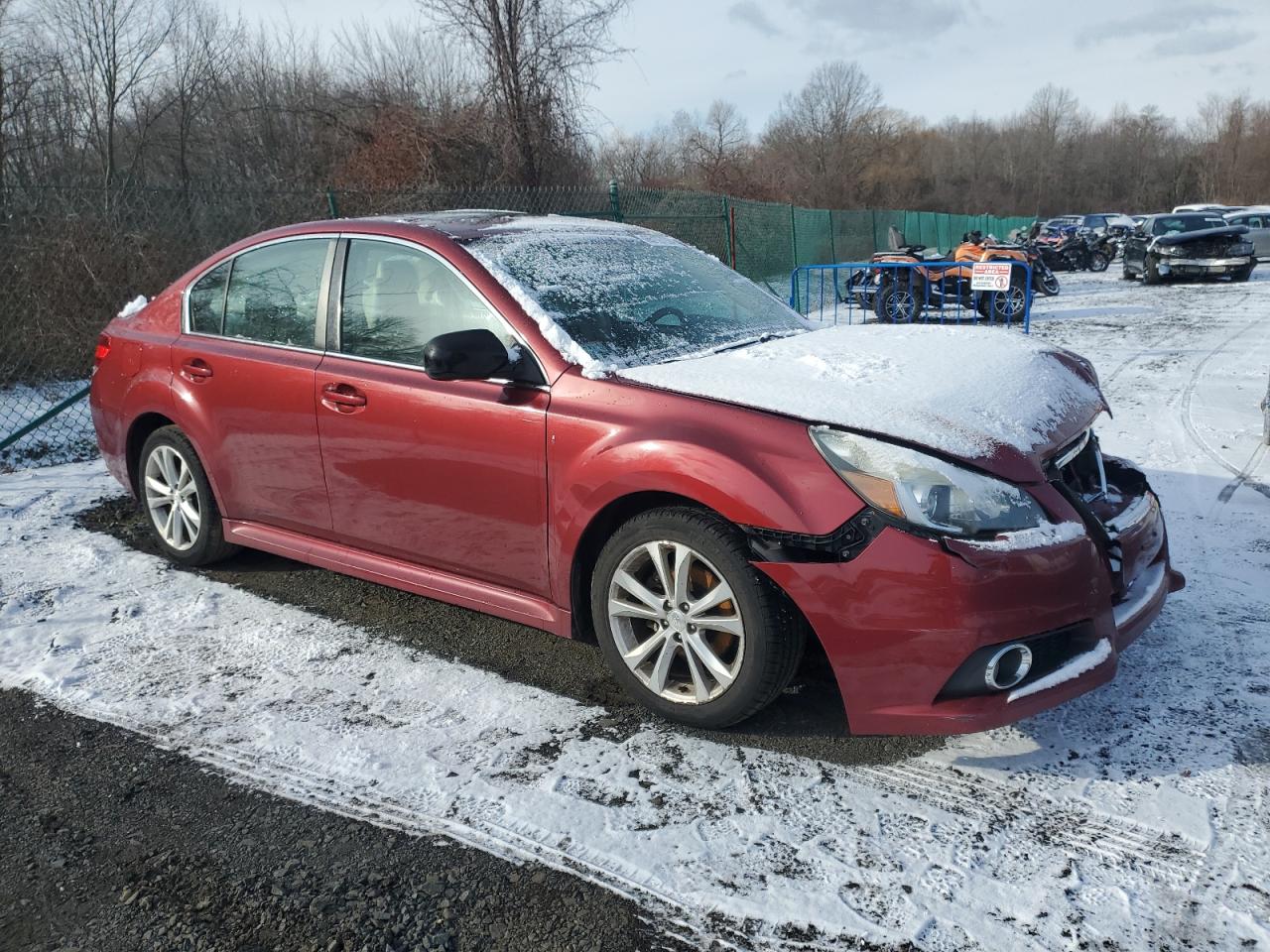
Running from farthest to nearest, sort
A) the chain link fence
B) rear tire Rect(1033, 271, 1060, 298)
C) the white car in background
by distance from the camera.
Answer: the white car in background → rear tire Rect(1033, 271, 1060, 298) → the chain link fence

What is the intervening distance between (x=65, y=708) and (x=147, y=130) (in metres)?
22.1

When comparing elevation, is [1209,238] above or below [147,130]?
below

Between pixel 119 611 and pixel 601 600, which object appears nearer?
pixel 601 600

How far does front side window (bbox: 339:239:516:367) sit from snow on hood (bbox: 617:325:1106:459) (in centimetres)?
73

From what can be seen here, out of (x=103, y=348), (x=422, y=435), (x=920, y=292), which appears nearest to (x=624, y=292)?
(x=422, y=435)

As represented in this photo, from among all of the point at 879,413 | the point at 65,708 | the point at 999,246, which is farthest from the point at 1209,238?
the point at 65,708

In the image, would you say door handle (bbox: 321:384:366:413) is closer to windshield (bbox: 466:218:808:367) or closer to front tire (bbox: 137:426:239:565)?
windshield (bbox: 466:218:808:367)

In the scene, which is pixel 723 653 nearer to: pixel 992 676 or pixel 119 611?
pixel 992 676

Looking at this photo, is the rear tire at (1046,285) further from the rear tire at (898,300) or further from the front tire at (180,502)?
the front tire at (180,502)

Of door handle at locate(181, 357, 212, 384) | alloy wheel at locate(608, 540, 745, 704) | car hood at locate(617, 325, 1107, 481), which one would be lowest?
alloy wheel at locate(608, 540, 745, 704)

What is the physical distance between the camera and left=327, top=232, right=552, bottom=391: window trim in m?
3.26

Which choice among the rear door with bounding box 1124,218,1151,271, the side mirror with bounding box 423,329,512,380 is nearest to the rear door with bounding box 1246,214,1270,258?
the rear door with bounding box 1124,218,1151,271

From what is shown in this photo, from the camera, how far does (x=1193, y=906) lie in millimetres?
2184

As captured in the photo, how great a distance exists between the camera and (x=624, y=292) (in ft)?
12.0
